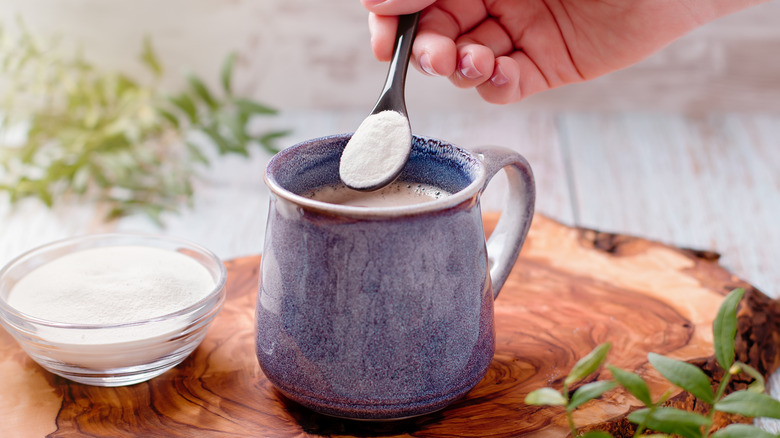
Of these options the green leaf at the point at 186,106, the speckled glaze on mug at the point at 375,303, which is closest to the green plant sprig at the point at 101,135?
the green leaf at the point at 186,106

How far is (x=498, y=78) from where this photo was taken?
95 centimetres

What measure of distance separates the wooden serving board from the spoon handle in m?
0.29

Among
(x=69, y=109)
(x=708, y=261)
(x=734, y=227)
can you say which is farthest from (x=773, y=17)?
(x=69, y=109)

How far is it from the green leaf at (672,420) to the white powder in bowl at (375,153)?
326 millimetres

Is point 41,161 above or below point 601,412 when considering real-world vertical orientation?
below

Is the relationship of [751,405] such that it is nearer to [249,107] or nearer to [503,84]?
[503,84]

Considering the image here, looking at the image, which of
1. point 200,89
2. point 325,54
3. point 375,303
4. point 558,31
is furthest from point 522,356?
point 325,54

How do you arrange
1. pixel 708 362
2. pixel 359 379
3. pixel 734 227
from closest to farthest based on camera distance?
pixel 359 379, pixel 708 362, pixel 734 227

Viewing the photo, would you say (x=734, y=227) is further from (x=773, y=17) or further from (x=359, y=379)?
(x=359, y=379)

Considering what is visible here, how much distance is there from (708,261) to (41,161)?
136 centimetres

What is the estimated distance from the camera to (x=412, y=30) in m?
0.90

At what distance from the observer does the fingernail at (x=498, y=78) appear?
948mm

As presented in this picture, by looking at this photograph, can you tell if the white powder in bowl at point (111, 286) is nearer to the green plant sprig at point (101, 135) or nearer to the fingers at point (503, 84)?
the fingers at point (503, 84)

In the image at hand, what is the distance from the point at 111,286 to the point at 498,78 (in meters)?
0.51
